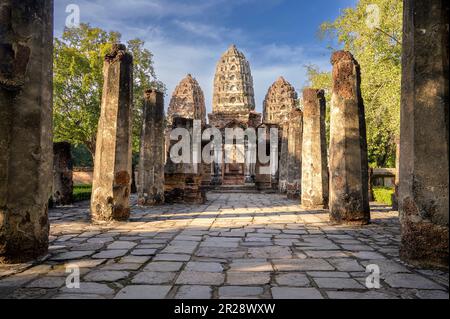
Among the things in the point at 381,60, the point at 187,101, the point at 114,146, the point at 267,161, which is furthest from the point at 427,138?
the point at 187,101

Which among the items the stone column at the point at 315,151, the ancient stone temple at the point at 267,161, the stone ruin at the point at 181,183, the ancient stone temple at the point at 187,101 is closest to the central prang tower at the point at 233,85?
the ancient stone temple at the point at 187,101

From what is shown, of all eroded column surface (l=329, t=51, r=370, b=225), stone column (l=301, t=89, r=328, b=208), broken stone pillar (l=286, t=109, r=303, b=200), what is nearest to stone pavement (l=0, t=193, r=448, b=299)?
eroded column surface (l=329, t=51, r=370, b=225)

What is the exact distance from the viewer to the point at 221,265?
12.4 feet

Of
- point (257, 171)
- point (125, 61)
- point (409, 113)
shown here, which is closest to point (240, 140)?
point (257, 171)

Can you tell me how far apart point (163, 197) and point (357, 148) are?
6.56m

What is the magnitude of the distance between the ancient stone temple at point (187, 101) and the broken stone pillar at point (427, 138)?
2880 cm

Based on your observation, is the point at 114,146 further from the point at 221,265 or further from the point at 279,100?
the point at 279,100

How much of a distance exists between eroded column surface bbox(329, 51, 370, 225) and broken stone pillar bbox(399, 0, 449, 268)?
292 cm

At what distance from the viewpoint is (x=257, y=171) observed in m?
20.3

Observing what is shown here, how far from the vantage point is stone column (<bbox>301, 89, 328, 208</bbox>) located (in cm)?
1005

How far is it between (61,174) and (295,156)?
8.62 meters

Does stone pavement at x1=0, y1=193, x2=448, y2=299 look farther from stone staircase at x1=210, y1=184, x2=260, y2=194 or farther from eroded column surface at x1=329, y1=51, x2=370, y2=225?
stone staircase at x1=210, y1=184, x2=260, y2=194

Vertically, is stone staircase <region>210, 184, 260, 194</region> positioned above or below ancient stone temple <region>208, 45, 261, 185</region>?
below

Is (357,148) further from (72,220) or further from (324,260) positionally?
(72,220)
